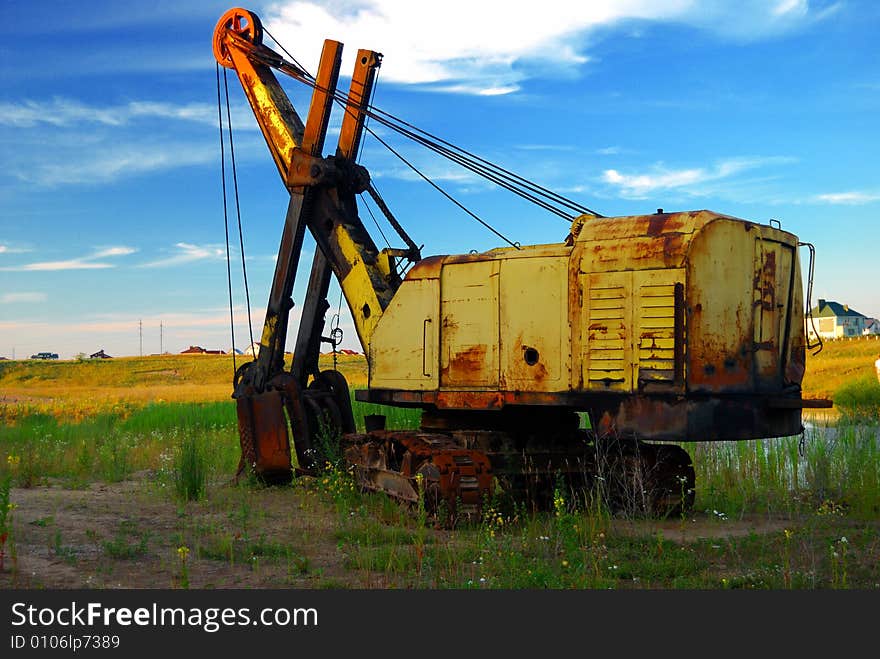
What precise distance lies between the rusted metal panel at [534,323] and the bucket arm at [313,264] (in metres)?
2.26

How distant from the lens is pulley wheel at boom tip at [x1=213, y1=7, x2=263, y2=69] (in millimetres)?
13273

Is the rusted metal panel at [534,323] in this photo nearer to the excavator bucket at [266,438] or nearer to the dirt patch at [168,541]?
the dirt patch at [168,541]

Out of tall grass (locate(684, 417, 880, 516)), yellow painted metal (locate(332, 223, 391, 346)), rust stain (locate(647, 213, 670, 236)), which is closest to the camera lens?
rust stain (locate(647, 213, 670, 236))

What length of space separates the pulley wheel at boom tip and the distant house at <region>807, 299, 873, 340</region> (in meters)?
96.3

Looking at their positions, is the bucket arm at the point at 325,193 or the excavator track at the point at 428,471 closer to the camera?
the excavator track at the point at 428,471

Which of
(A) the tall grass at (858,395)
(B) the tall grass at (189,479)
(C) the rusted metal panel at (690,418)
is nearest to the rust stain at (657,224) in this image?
(C) the rusted metal panel at (690,418)

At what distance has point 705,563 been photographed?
695cm

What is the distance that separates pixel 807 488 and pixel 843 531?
274cm

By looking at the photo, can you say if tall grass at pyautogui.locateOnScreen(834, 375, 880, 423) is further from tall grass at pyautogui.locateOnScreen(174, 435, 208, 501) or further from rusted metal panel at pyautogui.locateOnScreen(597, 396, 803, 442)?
tall grass at pyautogui.locateOnScreen(174, 435, 208, 501)

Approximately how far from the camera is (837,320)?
10044 cm

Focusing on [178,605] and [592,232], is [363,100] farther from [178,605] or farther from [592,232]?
[178,605]

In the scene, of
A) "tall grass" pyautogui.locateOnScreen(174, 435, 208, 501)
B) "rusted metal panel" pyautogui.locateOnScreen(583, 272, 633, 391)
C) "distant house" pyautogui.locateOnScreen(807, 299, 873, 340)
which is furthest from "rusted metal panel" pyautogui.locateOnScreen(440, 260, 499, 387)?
"distant house" pyautogui.locateOnScreen(807, 299, 873, 340)

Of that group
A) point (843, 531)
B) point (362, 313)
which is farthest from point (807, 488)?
point (362, 313)

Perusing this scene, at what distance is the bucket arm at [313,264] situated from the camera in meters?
11.5
